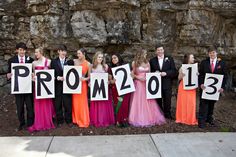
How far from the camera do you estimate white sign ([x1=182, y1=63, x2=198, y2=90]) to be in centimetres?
653

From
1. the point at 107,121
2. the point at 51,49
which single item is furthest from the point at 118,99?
the point at 51,49

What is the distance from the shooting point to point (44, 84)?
20.7ft

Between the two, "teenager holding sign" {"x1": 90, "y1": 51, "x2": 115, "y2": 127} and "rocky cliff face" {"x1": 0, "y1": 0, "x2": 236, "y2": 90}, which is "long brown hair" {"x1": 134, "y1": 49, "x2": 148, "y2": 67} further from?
"rocky cliff face" {"x1": 0, "y1": 0, "x2": 236, "y2": 90}

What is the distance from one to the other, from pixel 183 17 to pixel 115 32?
6.14ft

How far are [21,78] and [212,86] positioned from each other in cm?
390

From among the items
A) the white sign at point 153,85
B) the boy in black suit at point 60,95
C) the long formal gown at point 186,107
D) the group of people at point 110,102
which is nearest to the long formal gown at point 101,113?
the group of people at point 110,102

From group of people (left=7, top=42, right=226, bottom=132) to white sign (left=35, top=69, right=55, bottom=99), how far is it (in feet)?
0.53

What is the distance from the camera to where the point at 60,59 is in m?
6.52

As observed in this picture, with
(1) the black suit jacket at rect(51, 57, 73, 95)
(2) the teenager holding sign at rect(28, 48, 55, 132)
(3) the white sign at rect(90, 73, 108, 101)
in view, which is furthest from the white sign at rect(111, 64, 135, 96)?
(2) the teenager holding sign at rect(28, 48, 55, 132)

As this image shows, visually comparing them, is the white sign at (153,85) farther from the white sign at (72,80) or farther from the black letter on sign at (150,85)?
the white sign at (72,80)

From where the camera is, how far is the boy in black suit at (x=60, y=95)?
646cm

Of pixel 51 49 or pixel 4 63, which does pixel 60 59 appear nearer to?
pixel 51 49

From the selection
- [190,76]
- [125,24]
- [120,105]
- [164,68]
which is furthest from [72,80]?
[125,24]

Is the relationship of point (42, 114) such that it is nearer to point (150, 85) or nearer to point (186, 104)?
point (150, 85)
